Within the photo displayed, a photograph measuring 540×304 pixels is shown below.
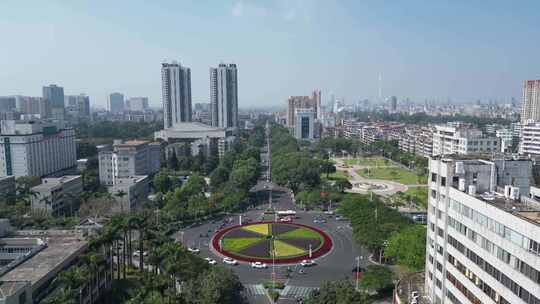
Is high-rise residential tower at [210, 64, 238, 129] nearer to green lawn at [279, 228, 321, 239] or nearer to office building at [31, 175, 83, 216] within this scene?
office building at [31, 175, 83, 216]

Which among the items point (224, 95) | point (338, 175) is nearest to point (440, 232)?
point (338, 175)

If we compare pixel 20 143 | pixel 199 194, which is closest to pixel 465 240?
pixel 199 194

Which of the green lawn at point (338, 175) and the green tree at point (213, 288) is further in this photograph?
the green lawn at point (338, 175)

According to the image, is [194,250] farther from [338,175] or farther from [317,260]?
[338,175]

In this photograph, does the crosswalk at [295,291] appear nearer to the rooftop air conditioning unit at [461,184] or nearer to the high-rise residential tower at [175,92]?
the rooftop air conditioning unit at [461,184]

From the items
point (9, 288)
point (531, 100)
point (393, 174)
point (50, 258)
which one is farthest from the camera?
point (531, 100)

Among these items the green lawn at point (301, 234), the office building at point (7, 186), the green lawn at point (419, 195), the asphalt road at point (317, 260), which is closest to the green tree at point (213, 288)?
the asphalt road at point (317, 260)
